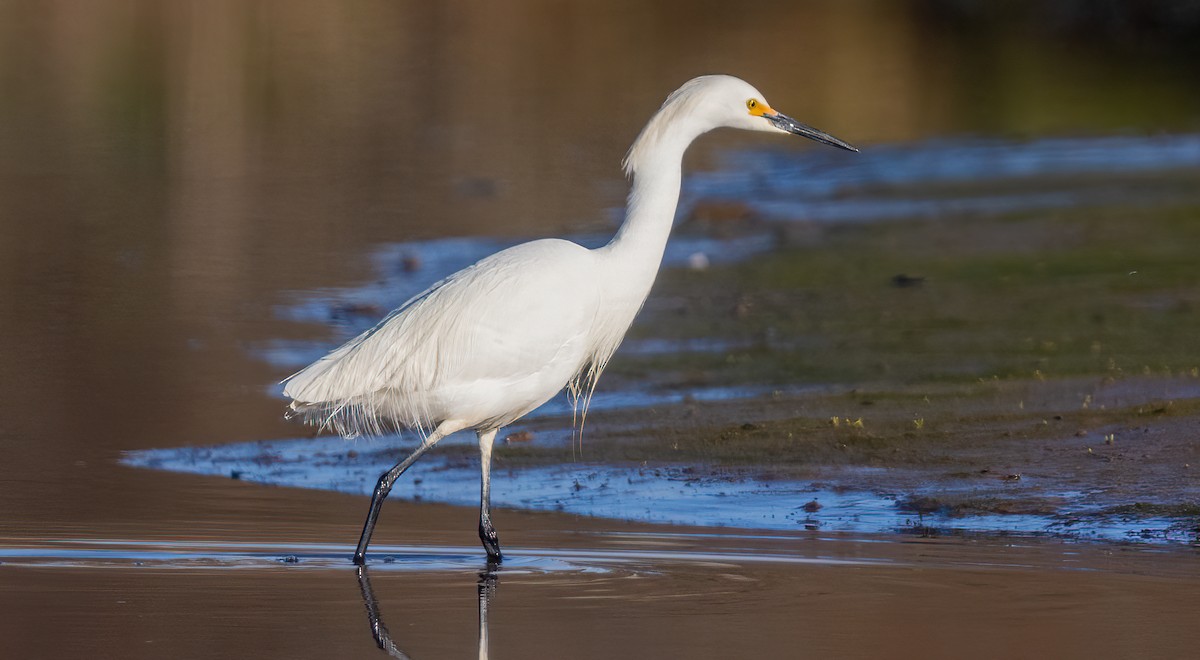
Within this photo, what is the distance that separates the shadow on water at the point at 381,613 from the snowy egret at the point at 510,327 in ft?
1.59

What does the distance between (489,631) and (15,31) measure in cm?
3580

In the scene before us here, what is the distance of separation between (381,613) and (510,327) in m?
1.58

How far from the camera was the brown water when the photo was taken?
256 inches

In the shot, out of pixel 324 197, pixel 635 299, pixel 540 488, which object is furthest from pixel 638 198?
pixel 324 197

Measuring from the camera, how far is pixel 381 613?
6664 mm

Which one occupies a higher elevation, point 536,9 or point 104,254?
point 536,9

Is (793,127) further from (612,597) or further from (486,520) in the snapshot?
(612,597)

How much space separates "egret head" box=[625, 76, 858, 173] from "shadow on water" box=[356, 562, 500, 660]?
1863 mm

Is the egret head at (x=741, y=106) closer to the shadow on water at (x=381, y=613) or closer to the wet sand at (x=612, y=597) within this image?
the wet sand at (x=612, y=597)

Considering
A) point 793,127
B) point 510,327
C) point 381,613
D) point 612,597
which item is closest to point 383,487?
point 510,327

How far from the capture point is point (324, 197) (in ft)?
67.3

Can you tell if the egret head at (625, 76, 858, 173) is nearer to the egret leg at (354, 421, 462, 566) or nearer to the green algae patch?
the egret leg at (354, 421, 462, 566)

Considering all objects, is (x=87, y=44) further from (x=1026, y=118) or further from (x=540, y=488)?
(x=540, y=488)

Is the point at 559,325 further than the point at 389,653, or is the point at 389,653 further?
the point at 559,325
